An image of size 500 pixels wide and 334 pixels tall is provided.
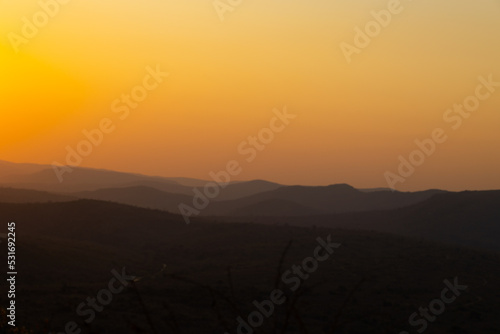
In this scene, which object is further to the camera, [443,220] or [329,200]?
[329,200]

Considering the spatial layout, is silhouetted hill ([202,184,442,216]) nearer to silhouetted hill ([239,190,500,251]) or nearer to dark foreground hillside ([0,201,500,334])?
silhouetted hill ([239,190,500,251])

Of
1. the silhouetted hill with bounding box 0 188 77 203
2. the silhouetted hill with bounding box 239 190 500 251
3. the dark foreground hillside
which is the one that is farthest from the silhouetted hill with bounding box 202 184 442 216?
the dark foreground hillside

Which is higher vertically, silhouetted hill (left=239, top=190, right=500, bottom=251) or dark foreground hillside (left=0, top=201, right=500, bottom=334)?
dark foreground hillside (left=0, top=201, right=500, bottom=334)

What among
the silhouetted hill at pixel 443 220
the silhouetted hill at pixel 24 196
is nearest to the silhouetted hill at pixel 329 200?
the silhouetted hill at pixel 24 196

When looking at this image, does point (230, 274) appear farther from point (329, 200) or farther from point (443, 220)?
point (329, 200)

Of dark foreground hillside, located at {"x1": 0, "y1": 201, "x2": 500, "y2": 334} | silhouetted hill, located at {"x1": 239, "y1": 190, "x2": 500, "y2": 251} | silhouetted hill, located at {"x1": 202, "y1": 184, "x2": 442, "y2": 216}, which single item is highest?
dark foreground hillside, located at {"x1": 0, "y1": 201, "x2": 500, "y2": 334}

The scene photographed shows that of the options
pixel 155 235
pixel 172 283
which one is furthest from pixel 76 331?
pixel 155 235

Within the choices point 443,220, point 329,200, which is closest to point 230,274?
point 443,220

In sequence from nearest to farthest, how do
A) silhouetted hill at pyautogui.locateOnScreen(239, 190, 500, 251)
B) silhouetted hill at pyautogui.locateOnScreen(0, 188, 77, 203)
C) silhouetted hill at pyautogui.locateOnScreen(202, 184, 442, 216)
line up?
silhouetted hill at pyautogui.locateOnScreen(239, 190, 500, 251), silhouetted hill at pyautogui.locateOnScreen(0, 188, 77, 203), silhouetted hill at pyautogui.locateOnScreen(202, 184, 442, 216)
